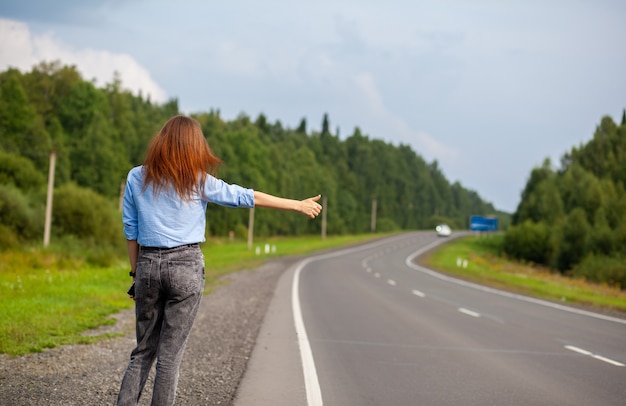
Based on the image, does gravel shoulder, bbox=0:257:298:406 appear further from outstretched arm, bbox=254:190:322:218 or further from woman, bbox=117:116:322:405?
outstretched arm, bbox=254:190:322:218

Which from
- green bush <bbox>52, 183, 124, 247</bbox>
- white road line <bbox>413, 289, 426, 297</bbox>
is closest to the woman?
white road line <bbox>413, 289, 426, 297</bbox>

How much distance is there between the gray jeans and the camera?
5160 millimetres

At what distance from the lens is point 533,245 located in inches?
3644

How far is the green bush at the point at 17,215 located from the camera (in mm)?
Answer: 40812

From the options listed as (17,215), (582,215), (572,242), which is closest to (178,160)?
(17,215)

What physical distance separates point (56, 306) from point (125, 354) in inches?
194

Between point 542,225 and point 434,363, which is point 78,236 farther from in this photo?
point 542,225

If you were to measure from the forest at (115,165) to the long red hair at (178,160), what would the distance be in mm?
32201

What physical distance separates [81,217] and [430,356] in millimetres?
39813

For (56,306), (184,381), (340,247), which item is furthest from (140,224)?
(340,247)

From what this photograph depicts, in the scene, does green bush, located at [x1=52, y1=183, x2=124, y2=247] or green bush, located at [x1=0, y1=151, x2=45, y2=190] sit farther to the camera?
green bush, located at [x1=0, y1=151, x2=45, y2=190]

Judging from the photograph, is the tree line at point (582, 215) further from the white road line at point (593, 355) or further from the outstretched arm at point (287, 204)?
the outstretched arm at point (287, 204)

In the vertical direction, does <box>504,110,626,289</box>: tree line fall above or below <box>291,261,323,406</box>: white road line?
above

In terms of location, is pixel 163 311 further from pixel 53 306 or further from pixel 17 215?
pixel 17 215
